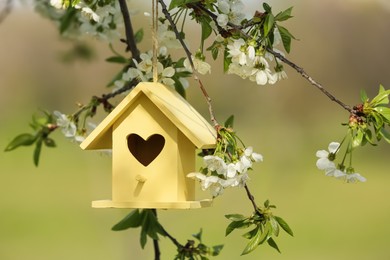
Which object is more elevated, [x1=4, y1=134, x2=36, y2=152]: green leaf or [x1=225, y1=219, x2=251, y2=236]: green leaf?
[x1=4, y1=134, x2=36, y2=152]: green leaf

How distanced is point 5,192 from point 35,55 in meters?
2.01

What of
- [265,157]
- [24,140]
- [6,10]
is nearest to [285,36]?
[24,140]

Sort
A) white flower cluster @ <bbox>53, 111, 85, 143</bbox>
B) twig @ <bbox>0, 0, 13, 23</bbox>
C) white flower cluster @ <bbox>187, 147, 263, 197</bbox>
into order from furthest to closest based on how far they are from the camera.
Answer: twig @ <bbox>0, 0, 13, 23</bbox>
white flower cluster @ <bbox>53, 111, 85, 143</bbox>
white flower cluster @ <bbox>187, 147, 263, 197</bbox>

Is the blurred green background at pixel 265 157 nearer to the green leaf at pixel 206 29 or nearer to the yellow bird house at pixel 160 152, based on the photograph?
the yellow bird house at pixel 160 152

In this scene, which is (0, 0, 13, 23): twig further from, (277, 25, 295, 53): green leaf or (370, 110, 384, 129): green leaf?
(370, 110, 384, 129): green leaf

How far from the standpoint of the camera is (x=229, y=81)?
799 centimetres

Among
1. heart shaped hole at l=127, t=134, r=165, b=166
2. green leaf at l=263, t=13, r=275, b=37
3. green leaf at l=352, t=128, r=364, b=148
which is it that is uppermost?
green leaf at l=263, t=13, r=275, b=37

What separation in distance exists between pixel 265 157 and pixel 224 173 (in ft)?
24.3

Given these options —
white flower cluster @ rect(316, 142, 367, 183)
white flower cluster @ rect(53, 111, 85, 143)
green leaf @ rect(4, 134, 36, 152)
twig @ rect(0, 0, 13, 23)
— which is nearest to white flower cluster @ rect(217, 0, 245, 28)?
white flower cluster @ rect(316, 142, 367, 183)

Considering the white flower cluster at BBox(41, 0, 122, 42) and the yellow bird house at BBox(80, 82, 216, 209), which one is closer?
the yellow bird house at BBox(80, 82, 216, 209)

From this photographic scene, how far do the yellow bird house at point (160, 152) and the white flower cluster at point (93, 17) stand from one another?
7.9 inches

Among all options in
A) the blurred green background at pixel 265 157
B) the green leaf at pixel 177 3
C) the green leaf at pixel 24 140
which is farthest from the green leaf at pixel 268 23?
the blurred green background at pixel 265 157

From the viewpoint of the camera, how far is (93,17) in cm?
154

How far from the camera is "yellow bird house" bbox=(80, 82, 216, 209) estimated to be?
1.40m
